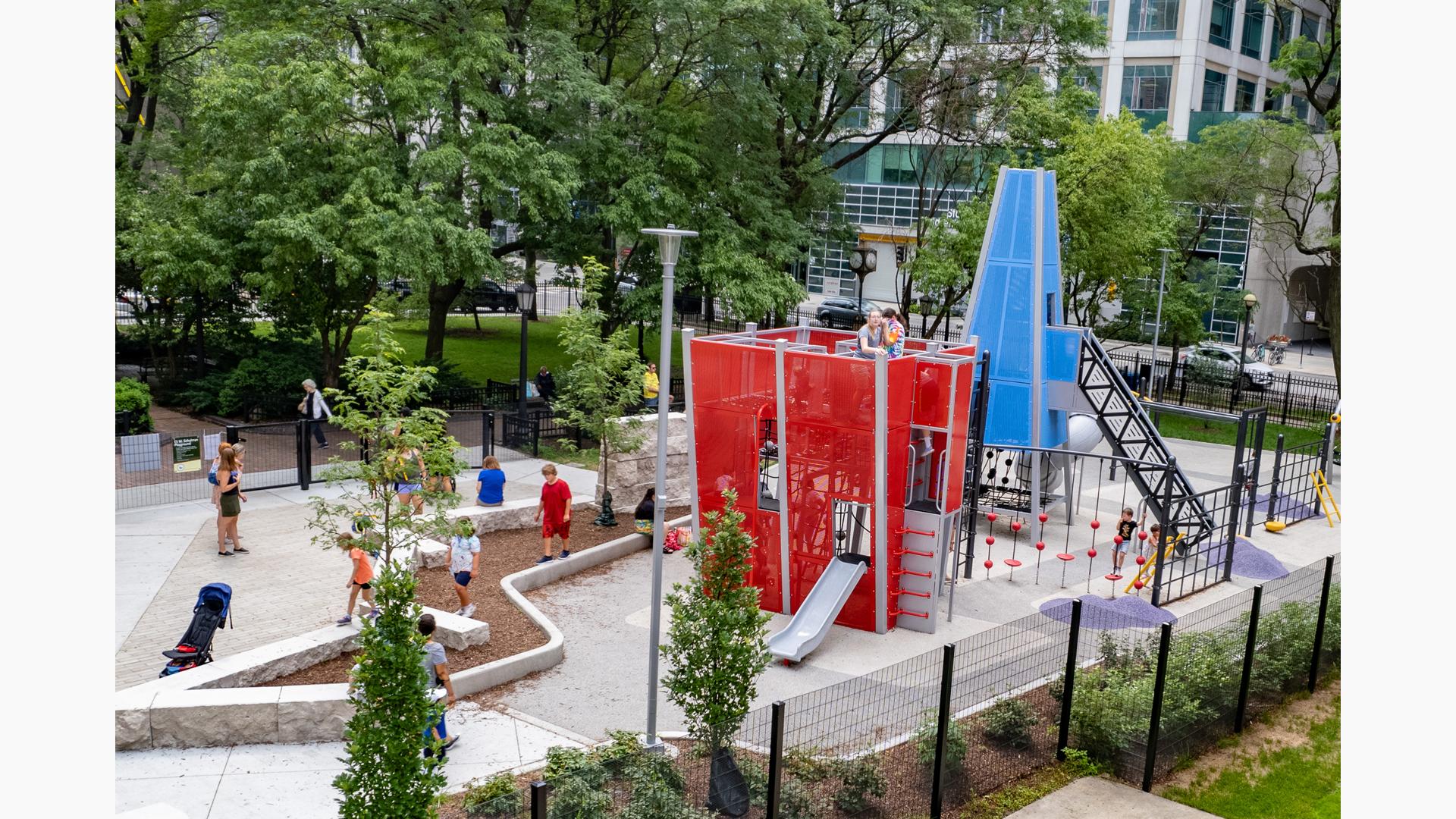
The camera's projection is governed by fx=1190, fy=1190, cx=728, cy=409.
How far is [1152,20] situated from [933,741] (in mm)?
49208

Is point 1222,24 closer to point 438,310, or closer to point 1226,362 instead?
point 1226,362

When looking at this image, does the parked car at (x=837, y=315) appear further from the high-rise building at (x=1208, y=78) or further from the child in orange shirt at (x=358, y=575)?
the child in orange shirt at (x=358, y=575)

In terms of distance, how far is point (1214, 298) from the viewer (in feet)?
150

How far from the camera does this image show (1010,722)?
37.7ft

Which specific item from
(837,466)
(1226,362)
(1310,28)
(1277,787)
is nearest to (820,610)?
(837,466)

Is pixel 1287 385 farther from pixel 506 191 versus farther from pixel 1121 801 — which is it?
pixel 1121 801

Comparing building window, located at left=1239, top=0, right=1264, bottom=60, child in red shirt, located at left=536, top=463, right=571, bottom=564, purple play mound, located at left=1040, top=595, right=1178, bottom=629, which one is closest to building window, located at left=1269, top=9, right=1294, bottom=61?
building window, located at left=1239, top=0, right=1264, bottom=60

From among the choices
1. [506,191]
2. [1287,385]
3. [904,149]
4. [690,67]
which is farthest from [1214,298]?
[506,191]

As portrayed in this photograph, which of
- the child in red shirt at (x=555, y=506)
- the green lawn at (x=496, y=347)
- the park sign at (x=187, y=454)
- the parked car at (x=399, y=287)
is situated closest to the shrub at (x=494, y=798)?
the child in red shirt at (x=555, y=506)

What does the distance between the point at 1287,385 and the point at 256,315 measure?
1101 inches

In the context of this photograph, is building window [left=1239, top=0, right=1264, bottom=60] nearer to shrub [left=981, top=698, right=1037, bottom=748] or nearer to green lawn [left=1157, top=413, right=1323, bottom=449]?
green lawn [left=1157, top=413, right=1323, bottom=449]

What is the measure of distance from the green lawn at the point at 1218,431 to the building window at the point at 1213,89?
25028 mm

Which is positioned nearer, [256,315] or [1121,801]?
[1121,801]

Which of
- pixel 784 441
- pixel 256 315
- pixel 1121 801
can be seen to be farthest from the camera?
pixel 256 315
